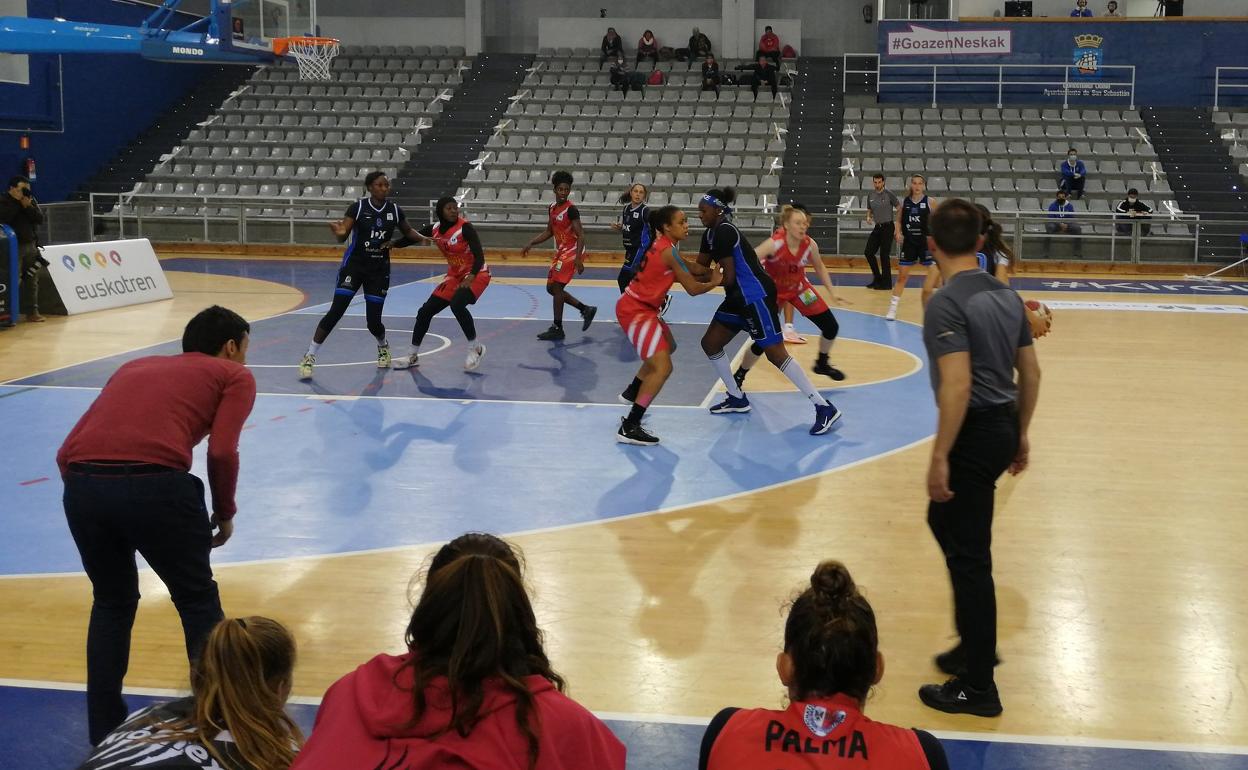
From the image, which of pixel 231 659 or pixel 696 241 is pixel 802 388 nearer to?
pixel 231 659

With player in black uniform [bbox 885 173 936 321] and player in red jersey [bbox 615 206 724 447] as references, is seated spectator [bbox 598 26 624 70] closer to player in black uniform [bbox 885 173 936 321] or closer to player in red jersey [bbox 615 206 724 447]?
player in black uniform [bbox 885 173 936 321]

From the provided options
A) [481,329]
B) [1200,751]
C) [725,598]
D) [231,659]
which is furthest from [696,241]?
[231,659]

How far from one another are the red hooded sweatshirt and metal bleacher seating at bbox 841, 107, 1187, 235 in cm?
2238

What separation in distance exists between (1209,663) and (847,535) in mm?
2197

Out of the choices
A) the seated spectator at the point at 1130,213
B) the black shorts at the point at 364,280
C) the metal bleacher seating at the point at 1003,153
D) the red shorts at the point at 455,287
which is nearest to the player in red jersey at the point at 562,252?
the red shorts at the point at 455,287

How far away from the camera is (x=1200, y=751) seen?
426 centimetres

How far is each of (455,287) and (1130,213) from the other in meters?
15.3

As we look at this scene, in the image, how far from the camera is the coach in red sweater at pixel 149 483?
13.5 ft

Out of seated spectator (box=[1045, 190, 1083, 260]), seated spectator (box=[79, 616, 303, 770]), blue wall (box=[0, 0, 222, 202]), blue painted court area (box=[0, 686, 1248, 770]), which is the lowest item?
blue painted court area (box=[0, 686, 1248, 770])

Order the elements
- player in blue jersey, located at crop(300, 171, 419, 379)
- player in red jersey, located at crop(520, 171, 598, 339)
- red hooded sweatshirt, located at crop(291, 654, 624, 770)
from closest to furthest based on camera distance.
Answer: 1. red hooded sweatshirt, located at crop(291, 654, 624, 770)
2. player in blue jersey, located at crop(300, 171, 419, 379)
3. player in red jersey, located at crop(520, 171, 598, 339)

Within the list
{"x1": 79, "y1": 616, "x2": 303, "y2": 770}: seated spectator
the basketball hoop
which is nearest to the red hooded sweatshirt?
{"x1": 79, "y1": 616, "x2": 303, "y2": 770}: seated spectator

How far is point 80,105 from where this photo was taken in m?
27.7

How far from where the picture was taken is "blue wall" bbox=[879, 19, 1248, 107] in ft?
91.3

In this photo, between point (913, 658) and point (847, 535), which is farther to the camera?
point (847, 535)
